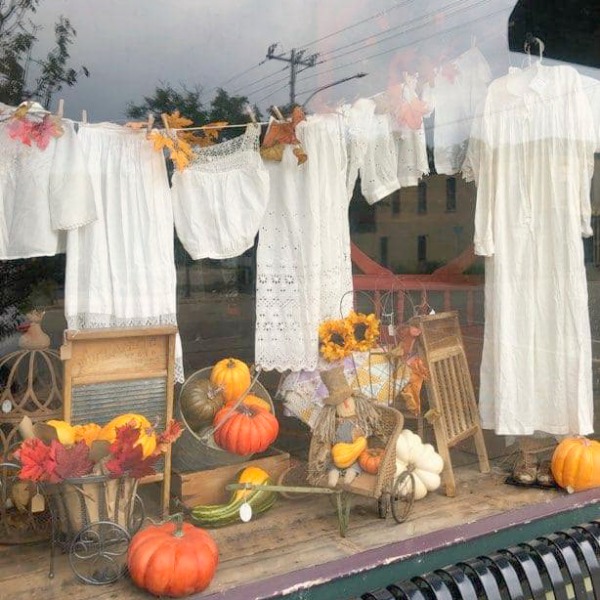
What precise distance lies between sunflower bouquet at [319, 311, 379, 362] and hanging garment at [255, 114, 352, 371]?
0.29m

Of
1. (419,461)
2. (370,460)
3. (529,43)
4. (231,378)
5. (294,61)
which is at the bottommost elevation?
(419,461)

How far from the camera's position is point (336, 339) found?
3.85 m

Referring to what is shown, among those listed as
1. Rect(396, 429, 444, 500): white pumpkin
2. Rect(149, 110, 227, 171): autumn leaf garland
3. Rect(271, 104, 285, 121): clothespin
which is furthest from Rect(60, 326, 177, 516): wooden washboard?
Rect(271, 104, 285, 121): clothespin

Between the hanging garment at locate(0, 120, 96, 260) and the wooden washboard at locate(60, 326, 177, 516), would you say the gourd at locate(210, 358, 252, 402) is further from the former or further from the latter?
the hanging garment at locate(0, 120, 96, 260)

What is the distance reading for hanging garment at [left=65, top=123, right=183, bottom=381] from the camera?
3.62 metres

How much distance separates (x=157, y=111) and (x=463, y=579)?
279cm

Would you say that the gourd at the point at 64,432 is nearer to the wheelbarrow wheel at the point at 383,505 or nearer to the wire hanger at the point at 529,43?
the wheelbarrow wheel at the point at 383,505

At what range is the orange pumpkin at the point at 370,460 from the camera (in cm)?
349

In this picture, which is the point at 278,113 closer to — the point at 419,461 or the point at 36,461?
the point at 419,461

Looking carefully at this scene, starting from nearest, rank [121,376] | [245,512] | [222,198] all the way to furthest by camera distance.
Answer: [121,376]
[245,512]
[222,198]

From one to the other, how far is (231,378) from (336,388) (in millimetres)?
621

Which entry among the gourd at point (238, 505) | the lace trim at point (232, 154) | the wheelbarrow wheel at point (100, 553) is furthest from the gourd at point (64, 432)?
the lace trim at point (232, 154)

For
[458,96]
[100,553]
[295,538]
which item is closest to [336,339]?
[295,538]

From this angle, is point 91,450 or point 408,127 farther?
point 408,127
